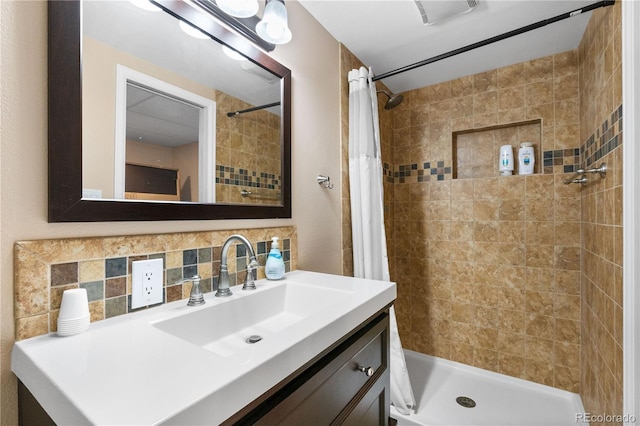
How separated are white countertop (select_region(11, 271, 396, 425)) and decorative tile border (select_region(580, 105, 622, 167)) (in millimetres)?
1361

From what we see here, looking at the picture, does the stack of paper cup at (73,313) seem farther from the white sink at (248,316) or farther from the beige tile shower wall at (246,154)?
the beige tile shower wall at (246,154)

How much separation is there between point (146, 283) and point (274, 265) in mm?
476

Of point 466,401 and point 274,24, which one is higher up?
point 274,24

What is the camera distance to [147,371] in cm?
49

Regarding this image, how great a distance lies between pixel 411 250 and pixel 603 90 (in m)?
1.51

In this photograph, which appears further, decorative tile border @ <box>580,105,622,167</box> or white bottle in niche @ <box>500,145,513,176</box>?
white bottle in niche @ <box>500,145,513,176</box>

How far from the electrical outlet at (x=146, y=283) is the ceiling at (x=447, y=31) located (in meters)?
1.46

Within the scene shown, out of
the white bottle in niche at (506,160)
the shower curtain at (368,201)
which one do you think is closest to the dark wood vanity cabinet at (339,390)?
the shower curtain at (368,201)

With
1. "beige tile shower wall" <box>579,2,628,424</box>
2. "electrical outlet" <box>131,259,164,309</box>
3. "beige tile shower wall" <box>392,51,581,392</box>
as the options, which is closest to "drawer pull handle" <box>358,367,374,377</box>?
"electrical outlet" <box>131,259,164,309</box>

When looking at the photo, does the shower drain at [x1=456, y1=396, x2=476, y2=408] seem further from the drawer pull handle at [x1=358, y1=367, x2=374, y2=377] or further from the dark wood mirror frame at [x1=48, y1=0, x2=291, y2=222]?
the dark wood mirror frame at [x1=48, y1=0, x2=291, y2=222]

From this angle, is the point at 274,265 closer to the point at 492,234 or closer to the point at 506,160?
the point at 492,234

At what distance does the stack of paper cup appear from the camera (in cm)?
64

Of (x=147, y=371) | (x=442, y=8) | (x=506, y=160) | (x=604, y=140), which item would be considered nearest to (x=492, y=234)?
(x=506, y=160)

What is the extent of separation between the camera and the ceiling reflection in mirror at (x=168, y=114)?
757mm
